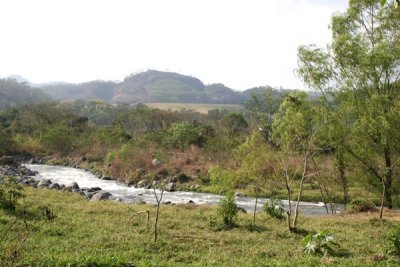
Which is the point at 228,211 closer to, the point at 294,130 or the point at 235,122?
the point at 294,130

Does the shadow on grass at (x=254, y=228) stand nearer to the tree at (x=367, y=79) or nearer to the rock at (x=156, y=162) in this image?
the tree at (x=367, y=79)

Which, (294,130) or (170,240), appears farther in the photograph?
(294,130)

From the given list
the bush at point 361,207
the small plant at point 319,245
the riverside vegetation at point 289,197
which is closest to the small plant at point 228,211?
the riverside vegetation at point 289,197

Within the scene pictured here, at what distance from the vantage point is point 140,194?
3156 centimetres

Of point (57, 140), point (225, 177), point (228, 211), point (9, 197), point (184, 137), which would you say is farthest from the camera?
point (57, 140)

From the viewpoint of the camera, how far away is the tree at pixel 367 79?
2009 cm

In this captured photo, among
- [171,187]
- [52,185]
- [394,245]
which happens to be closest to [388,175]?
[394,245]

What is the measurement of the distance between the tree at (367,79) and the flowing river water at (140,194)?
6.52 meters

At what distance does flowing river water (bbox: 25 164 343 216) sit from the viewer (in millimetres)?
27928

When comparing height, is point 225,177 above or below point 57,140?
below

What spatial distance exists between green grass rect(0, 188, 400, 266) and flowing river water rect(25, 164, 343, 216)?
9372 mm

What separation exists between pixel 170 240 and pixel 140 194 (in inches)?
759

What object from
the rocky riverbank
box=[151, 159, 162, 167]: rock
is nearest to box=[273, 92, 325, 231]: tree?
the rocky riverbank

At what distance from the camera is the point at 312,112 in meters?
18.4
